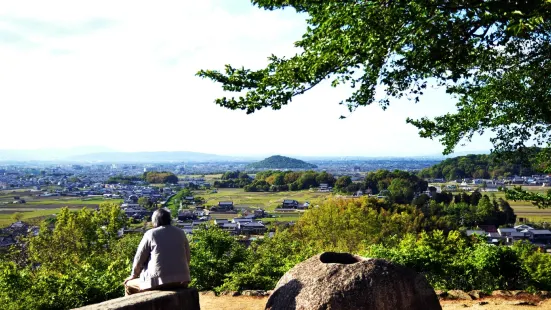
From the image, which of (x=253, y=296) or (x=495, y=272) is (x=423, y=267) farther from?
(x=253, y=296)

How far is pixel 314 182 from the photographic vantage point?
109 metres

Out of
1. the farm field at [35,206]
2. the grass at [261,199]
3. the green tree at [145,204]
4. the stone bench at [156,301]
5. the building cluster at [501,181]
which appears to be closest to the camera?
the stone bench at [156,301]

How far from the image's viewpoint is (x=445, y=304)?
1142 cm

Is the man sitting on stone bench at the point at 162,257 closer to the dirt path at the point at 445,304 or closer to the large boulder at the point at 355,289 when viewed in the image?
the large boulder at the point at 355,289

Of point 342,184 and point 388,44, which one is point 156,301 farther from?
point 342,184

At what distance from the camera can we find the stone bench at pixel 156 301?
5.94 metres

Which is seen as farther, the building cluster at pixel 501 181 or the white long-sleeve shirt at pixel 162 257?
the building cluster at pixel 501 181

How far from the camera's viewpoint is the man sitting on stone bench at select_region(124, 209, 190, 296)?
254 inches

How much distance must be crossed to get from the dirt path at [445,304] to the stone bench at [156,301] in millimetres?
5457

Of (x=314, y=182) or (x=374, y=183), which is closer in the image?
(x=374, y=183)

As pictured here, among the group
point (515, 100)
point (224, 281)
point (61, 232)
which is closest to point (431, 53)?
point (515, 100)

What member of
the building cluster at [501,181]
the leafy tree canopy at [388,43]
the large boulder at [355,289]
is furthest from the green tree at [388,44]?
the building cluster at [501,181]

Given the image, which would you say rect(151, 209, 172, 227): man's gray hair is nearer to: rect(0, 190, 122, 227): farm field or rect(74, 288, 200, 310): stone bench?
rect(74, 288, 200, 310): stone bench

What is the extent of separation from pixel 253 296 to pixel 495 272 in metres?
7.30
